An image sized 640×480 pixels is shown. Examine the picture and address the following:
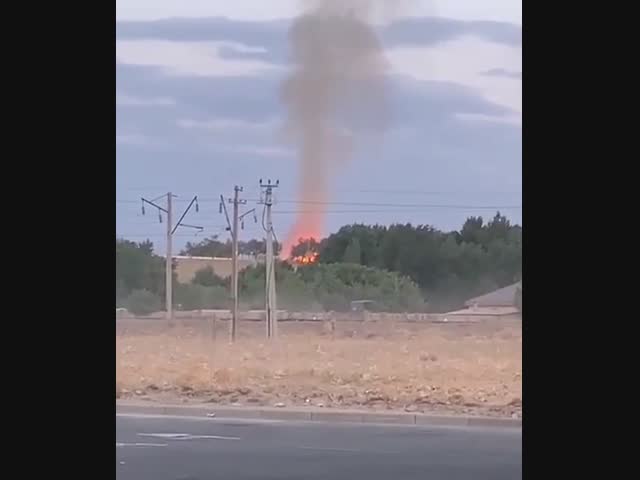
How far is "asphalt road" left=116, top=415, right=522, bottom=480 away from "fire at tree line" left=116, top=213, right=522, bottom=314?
25.5 ft

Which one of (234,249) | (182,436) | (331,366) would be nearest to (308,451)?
(182,436)

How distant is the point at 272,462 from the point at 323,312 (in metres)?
11.2

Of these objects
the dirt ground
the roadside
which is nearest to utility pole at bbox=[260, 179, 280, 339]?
the dirt ground

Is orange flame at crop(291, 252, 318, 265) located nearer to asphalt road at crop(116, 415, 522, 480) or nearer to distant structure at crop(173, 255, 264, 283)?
distant structure at crop(173, 255, 264, 283)

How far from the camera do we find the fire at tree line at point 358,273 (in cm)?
1777

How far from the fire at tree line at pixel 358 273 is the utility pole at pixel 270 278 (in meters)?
0.21

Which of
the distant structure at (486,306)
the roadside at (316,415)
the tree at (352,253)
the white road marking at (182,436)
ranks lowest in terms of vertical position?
the roadside at (316,415)

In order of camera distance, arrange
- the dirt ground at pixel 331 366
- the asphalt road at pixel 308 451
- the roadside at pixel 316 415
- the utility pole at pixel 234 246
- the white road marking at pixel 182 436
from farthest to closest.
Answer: the utility pole at pixel 234 246, the dirt ground at pixel 331 366, the roadside at pixel 316 415, the white road marking at pixel 182 436, the asphalt road at pixel 308 451

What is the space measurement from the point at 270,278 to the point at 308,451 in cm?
977

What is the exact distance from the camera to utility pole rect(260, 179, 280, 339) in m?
17.0

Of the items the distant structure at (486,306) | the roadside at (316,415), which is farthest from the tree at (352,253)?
the roadside at (316,415)

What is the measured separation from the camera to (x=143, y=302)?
1797 cm

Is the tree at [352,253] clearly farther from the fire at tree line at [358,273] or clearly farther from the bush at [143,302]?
the bush at [143,302]

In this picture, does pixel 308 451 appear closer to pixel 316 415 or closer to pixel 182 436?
pixel 182 436
